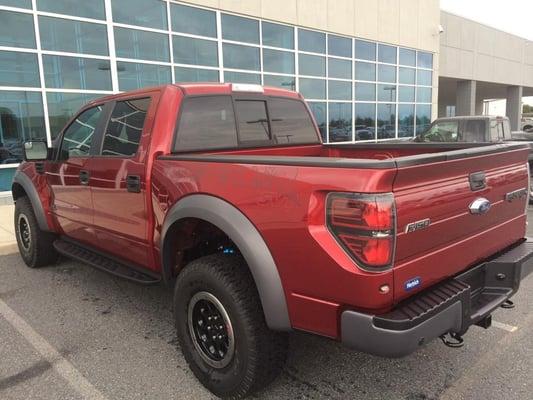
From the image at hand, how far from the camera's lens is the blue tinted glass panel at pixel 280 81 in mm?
15375

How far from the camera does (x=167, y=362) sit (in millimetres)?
3207

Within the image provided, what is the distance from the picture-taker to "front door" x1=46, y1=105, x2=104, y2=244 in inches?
160

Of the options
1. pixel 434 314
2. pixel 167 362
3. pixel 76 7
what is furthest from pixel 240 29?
pixel 434 314

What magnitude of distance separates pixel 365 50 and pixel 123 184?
58.3 ft

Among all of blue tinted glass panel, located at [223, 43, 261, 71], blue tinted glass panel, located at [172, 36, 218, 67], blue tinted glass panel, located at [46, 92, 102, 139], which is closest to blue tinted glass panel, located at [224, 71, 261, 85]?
blue tinted glass panel, located at [223, 43, 261, 71]

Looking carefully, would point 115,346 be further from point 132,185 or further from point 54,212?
point 54,212

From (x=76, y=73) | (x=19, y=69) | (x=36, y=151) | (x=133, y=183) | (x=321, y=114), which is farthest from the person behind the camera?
(x=321, y=114)

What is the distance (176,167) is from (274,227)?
0.96 metres

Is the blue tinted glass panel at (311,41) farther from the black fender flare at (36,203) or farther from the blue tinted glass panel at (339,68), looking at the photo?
the black fender flare at (36,203)

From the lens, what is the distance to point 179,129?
339 centimetres

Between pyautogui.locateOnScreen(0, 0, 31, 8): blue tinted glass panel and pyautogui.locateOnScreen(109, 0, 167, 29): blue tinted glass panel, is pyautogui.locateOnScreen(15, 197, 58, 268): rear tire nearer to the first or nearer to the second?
pyautogui.locateOnScreen(0, 0, 31, 8): blue tinted glass panel

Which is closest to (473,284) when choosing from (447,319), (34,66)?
(447,319)

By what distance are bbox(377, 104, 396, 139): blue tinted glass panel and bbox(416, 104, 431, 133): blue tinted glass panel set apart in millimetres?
2436

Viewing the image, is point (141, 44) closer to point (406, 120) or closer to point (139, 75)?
point (139, 75)
